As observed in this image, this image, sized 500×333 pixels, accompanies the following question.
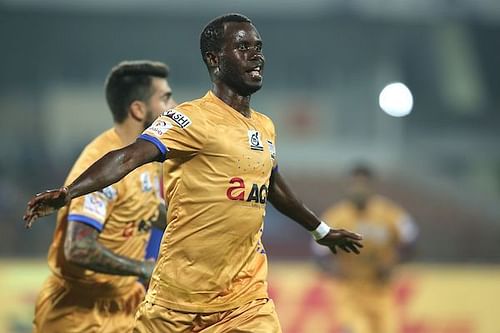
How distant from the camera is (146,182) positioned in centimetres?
622

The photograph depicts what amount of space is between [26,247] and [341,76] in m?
11.2

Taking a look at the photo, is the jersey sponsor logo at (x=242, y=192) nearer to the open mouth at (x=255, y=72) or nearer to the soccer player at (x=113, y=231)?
the open mouth at (x=255, y=72)

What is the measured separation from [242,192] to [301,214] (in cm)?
84

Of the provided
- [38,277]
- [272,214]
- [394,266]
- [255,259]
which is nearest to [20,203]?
[272,214]

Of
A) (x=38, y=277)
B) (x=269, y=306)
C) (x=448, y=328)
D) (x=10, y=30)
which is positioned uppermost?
(x=10, y=30)

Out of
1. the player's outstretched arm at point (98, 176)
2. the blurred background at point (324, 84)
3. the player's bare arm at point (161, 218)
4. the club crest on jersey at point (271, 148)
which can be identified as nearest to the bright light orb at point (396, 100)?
the blurred background at point (324, 84)

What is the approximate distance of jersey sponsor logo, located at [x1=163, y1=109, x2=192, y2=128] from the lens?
478 cm

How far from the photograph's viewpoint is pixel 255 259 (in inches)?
202

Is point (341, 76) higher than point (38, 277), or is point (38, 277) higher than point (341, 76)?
point (341, 76)

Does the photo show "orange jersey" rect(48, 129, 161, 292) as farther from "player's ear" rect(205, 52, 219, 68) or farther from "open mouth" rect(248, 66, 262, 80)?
"open mouth" rect(248, 66, 262, 80)

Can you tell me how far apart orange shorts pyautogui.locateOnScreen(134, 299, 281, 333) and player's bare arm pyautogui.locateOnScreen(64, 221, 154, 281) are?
2.81 ft

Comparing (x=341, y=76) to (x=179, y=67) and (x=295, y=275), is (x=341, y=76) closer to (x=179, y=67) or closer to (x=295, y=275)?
(x=179, y=67)

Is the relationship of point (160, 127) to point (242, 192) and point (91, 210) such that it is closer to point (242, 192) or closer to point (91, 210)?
point (242, 192)

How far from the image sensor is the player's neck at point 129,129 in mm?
6352
